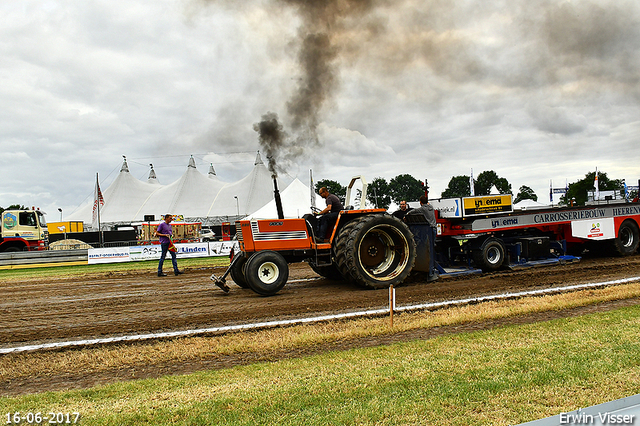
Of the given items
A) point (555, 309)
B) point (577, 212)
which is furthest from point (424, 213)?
point (577, 212)

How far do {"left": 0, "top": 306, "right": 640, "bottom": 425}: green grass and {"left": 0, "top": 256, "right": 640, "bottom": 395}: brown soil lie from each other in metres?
0.48

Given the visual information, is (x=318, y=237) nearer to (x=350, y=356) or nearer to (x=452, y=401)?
(x=350, y=356)

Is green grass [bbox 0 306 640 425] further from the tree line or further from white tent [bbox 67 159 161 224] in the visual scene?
the tree line

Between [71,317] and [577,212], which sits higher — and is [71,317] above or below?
below

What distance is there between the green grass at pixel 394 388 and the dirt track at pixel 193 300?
7.54 feet

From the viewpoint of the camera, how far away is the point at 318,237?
8.52 m

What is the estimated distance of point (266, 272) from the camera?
25.9 ft

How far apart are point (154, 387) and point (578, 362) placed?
354cm

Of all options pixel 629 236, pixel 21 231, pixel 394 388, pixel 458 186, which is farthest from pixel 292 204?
pixel 458 186

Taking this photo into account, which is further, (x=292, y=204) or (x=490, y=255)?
(x=292, y=204)

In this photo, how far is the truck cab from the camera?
812 inches

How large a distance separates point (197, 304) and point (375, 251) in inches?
136

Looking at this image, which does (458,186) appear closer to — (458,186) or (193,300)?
(458,186)

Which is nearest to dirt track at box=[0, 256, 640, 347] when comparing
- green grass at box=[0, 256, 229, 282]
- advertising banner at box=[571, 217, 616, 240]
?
advertising banner at box=[571, 217, 616, 240]
